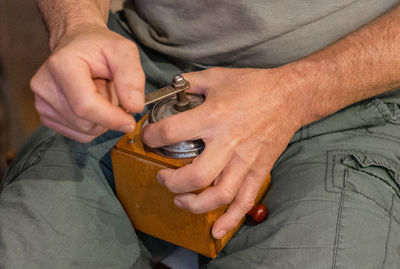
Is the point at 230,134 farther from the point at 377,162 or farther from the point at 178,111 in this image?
the point at 377,162

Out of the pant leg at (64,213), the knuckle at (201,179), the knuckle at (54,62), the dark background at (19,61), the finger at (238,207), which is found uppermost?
the knuckle at (54,62)

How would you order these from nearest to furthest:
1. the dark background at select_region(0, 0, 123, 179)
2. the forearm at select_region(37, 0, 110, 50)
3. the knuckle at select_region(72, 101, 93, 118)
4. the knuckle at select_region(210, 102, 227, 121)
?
the knuckle at select_region(72, 101, 93, 118)
the knuckle at select_region(210, 102, 227, 121)
the forearm at select_region(37, 0, 110, 50)
the dark background at select_region(0, 0, 123, 179)

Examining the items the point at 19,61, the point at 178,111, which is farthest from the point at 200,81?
the point at 19,61

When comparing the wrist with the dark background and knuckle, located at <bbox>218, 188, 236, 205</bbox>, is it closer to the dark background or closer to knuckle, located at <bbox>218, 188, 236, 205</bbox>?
knuckle, located at <bbox>218, 188, 236, 205</bbox>

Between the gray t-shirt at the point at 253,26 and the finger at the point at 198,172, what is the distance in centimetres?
29

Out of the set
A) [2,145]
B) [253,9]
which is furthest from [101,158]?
[2,145]

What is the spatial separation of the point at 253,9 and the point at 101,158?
1.37 feet

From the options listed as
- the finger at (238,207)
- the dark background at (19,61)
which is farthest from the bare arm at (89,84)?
the dark background at (19,61)

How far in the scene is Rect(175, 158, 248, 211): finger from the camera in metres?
0.69

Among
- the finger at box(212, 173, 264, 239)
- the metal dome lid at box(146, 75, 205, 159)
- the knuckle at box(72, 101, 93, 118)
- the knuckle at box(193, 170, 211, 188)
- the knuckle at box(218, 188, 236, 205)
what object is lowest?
the finger at box(212, 173, 264, 239)

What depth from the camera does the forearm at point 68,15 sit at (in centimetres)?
81

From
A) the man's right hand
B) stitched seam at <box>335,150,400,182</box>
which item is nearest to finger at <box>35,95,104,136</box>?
the man's right hand

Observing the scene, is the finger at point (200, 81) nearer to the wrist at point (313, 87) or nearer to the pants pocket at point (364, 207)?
the wrist at point (313, 87)

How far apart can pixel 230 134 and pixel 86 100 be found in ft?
0.77
